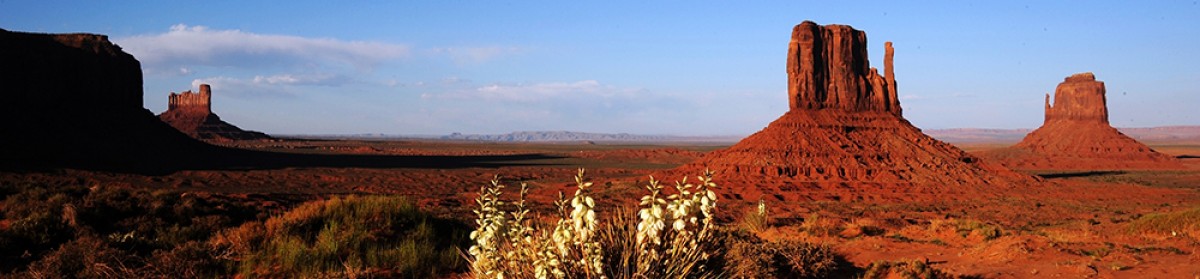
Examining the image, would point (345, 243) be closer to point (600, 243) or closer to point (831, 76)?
point (600, 243)

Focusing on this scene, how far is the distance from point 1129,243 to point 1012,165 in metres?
74.4

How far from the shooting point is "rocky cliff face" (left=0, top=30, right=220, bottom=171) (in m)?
52.3

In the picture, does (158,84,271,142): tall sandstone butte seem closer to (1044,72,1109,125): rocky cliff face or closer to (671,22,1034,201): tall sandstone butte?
(671,22,1034,201): tall sandstone butte

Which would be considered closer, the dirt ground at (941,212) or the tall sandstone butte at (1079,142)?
the dirt ground at (941,212)

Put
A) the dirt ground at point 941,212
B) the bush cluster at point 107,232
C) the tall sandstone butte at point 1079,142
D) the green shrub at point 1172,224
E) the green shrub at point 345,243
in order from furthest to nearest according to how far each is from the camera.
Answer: the tall sandstone butte at point 1079,142 < the green shrub at point 1172,224 < the dirt ground at point 941,212 < the green shrub at point 345,243 < the bush cluster at point 107,232

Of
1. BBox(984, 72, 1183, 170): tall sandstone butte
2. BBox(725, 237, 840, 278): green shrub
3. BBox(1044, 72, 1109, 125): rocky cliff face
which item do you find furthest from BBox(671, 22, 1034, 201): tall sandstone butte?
BBox(1044, 72, 1109, 125): rocky cliff face

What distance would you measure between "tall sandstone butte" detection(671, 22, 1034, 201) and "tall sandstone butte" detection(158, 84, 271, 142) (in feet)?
355

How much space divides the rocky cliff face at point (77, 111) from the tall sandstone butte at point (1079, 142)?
88.4 meters

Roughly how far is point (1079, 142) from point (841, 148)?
59.4m

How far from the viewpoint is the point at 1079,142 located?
87.3 metres

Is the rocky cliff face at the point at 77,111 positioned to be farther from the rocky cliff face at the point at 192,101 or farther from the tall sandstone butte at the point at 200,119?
the rocky cliff face at the point at 192,101

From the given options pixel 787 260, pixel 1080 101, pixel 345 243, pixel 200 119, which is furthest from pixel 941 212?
pixel 200 119

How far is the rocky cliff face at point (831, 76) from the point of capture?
175ft

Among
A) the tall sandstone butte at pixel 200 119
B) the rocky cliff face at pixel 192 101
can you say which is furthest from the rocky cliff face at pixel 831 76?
the rocky cliff face at pixel 192 101
